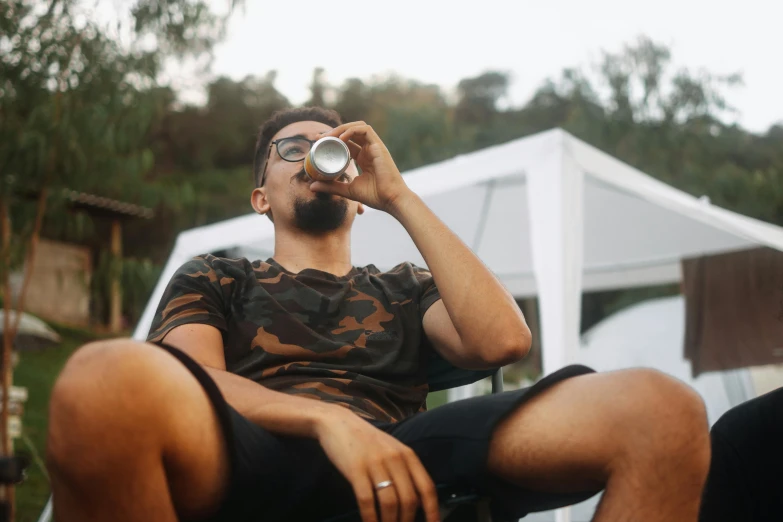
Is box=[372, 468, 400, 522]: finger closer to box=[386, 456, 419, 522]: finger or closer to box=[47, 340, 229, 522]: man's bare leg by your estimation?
box=[386, 456, 419, 522]: finger

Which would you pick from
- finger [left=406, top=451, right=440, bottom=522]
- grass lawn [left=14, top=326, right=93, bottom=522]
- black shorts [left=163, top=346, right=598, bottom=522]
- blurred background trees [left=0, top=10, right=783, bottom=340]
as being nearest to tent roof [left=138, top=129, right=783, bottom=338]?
grass lawn [left=14, top=326, right=93, bottom=522]

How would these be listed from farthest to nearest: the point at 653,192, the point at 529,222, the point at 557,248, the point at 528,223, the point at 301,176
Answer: the point at 528,223, the point at 529,222, the point at 653,192, the point at 557,248, the point at 301,176

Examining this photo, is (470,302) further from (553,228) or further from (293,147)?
(553,228)

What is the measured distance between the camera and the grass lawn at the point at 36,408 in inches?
166

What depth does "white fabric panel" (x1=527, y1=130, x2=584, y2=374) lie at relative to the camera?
9.00 feet

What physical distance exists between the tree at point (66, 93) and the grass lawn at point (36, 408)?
64 centimetres

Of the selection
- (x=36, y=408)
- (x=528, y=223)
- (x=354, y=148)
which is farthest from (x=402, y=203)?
(x=36, y=408)

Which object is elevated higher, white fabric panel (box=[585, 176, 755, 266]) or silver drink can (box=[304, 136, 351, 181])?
silver drink can (box=[304, 136, 351, 181])

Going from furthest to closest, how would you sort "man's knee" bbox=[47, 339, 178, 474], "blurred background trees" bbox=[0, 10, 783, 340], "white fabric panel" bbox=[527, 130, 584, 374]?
"blurred background trees" bbox=[0, 10, 783, 340], "white fabric panel" bbox=[527, 130, 584, 374], "man's knee" bbox=[47, 339, 178, 474]

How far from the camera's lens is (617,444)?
0.87 metres

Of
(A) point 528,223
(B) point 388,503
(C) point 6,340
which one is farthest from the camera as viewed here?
(A) point 528,223

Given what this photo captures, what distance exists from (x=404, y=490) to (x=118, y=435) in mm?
323

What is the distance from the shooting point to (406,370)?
139cm

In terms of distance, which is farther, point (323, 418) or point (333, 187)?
point (333, 187)
